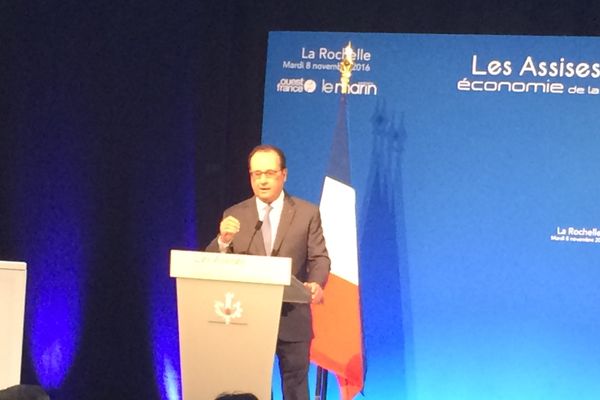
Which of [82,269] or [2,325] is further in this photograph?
[82,269]

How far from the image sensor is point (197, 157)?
5.46 meters

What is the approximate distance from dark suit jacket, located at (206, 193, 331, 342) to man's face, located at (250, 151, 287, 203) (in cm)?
11

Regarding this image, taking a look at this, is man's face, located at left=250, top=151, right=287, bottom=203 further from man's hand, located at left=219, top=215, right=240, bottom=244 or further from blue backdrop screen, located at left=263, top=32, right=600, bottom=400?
blue backdrop screen, located at left=263, top=32, right=600, bottom=400

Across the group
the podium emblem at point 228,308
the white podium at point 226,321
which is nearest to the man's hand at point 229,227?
the white podium at point 226,321

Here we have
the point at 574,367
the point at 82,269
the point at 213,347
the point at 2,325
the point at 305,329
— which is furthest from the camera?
the point at 82,269

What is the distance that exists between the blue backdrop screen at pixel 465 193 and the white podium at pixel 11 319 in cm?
312

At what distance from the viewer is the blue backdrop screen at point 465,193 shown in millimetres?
4938

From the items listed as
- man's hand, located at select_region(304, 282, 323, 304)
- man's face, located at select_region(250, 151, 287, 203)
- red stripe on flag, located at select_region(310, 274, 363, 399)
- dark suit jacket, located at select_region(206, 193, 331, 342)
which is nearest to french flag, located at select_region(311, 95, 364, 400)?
red stripe on flag, located at select_region(310, 274, 363, 399)

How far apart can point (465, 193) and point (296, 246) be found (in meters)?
1.54

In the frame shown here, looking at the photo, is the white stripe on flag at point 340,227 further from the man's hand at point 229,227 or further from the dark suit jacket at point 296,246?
the man's hand at point 229,227

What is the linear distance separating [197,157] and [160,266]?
2.42 ft

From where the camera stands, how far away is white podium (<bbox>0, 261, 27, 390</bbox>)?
2264 mm

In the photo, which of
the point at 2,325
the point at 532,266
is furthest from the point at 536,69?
the point at 2,325

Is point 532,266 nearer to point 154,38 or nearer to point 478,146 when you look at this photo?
point 478,146
